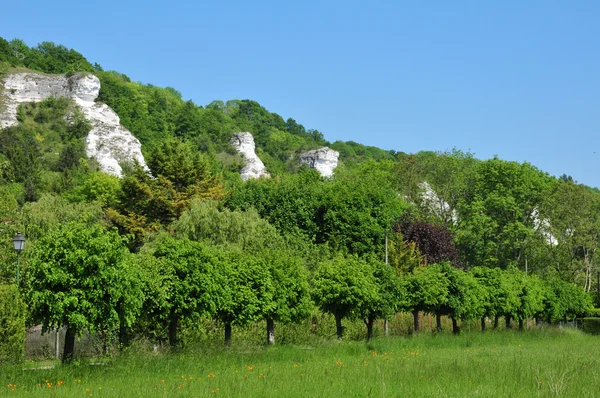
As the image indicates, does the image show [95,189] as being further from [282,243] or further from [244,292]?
[244,292]

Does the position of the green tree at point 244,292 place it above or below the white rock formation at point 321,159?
below

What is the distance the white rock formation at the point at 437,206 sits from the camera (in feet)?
233

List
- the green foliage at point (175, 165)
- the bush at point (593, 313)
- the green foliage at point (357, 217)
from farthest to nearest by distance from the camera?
the green foliage at point (357, 217) < the green foliage at point (175, 165) < the bush at point (593, 313)

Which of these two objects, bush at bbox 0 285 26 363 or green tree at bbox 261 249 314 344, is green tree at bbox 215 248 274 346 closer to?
green tree at bbox 261 249 314 344

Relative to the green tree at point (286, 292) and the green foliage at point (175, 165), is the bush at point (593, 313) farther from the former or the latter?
the green tree at point (286, 292)

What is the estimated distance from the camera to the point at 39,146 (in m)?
111

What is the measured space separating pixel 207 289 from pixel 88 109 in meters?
122

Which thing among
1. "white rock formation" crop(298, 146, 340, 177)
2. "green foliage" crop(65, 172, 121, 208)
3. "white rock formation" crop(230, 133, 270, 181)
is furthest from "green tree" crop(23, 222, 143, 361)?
"white rock formation" crop(298, 146, 340, 177)

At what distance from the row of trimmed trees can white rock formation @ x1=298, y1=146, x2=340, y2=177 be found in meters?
122

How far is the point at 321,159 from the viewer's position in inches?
6565

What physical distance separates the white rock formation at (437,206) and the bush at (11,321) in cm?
5468

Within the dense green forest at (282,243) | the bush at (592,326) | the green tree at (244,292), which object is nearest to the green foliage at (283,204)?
the dense green forest at (282,243)

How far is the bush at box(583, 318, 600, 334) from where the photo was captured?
45.2m

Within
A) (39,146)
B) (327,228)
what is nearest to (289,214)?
(327,228)
